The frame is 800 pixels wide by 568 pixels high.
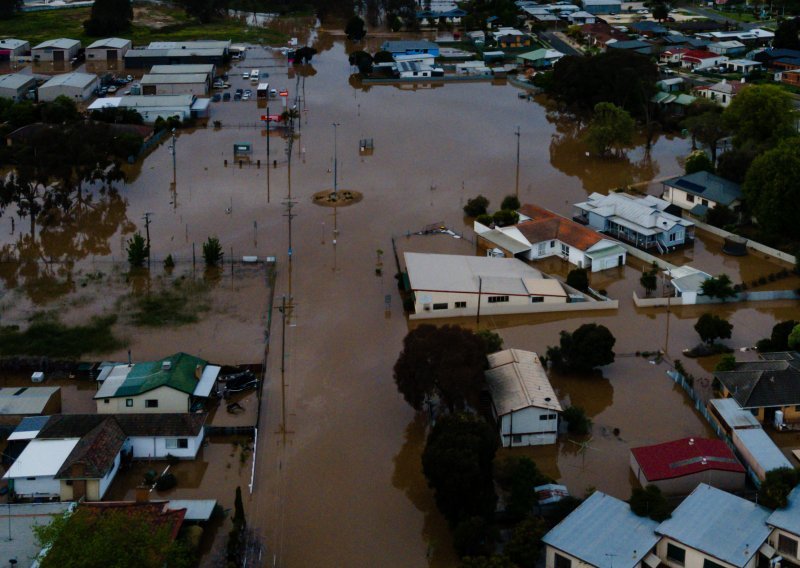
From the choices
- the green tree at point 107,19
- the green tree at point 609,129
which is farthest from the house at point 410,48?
the green tree at point 609,129

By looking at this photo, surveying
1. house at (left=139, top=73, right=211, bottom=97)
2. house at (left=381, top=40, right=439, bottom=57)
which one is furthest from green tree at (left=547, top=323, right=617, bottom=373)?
house at (left=381, top=40, right=439, bottom=57)

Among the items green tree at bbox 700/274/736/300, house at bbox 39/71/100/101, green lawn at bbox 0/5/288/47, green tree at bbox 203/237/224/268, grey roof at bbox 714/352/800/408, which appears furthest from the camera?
green lawn at bbox 0/5/288/47

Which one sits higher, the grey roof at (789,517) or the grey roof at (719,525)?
the grey roof at (789,517)

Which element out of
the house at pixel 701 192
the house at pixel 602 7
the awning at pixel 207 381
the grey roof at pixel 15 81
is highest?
the house at pixel 602 7

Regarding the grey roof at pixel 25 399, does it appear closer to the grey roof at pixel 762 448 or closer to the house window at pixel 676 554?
the house window at pixel 676 554

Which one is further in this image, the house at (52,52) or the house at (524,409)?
the house at (52,52)

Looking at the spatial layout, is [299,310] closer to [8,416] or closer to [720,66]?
[8,416]

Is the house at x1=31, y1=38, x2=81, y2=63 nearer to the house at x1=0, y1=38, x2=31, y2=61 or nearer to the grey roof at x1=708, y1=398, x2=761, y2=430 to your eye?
the house at x1=0, y1=38, x2=31, y2=61
